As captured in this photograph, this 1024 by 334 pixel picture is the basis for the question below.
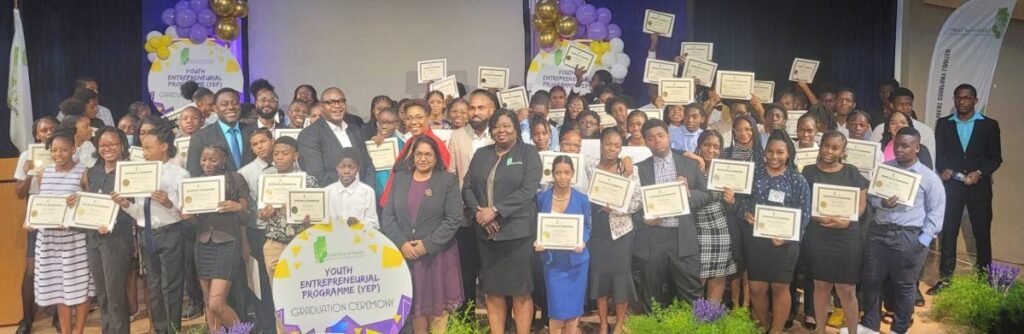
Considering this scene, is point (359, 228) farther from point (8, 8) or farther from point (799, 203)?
point (8, 8)

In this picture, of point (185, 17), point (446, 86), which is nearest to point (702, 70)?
point (446, 86)

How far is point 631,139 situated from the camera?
623 centimetres

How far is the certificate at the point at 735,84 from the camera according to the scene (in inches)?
285

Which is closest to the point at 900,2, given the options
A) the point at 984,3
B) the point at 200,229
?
the point at 984,3

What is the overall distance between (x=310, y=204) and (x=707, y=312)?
2.28 meters

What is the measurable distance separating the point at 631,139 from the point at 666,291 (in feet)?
3.50

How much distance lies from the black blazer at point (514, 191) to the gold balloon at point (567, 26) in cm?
402

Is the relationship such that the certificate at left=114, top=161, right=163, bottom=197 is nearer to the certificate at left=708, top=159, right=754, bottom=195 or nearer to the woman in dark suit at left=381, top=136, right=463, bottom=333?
the woman in dark suit at left=381, top=136, right=463, bottom=333

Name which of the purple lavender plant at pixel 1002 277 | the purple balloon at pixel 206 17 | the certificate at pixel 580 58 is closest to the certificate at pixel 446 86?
the certificate at pixel 580 58

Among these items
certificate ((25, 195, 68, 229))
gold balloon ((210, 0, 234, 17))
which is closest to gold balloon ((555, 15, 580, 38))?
gold balloon ((210, 0, 234, 17))

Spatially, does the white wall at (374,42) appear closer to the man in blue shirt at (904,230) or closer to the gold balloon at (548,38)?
the gold balloon at (548,38)

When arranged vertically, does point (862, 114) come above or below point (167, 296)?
above

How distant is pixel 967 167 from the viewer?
23.3 ft

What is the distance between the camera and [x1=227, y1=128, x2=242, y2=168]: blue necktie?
19.8ft
